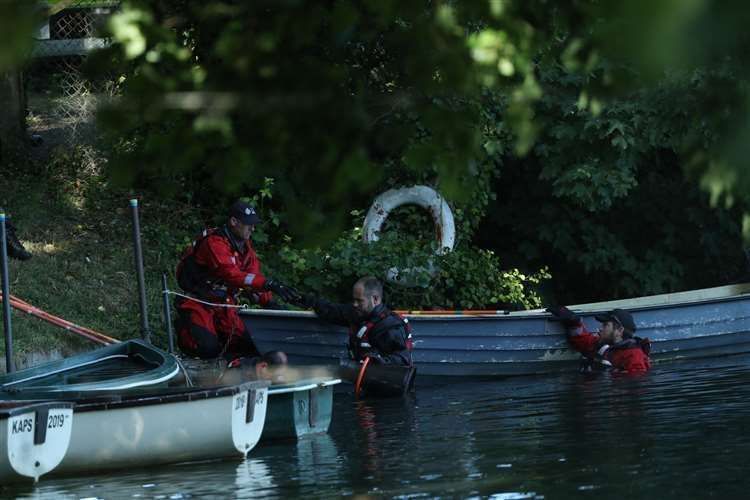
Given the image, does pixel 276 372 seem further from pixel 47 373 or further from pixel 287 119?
pixel 287 119

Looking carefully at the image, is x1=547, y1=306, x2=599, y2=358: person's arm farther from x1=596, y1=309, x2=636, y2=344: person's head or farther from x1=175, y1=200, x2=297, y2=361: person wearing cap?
x1=175, y1=200, x2=297, y2=361: person wearing cap

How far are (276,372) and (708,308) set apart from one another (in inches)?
217

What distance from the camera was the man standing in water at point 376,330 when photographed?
11.5m

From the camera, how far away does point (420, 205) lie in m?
16.1

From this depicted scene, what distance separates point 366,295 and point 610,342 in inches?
114

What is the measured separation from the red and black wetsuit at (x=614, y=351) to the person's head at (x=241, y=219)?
3.55 meters

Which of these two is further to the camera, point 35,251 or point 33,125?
point 33,125

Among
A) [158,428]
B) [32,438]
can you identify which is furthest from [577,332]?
[32,438]

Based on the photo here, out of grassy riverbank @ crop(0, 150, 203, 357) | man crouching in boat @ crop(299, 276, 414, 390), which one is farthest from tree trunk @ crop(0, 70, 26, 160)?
man crouching in boat @ crop(299, 276, 414, 390)

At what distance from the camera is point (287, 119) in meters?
3.61

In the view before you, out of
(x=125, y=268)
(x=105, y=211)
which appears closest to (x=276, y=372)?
(x=125, y=268)

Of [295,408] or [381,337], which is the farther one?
[381,337]

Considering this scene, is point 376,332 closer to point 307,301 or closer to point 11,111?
point 307,301

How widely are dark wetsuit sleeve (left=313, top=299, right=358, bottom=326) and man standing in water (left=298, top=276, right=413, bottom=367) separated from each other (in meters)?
0.08
